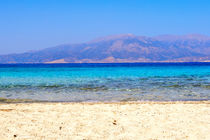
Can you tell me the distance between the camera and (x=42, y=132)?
367 inches

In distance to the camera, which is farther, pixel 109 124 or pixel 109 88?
pixel 109 88

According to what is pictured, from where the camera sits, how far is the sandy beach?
896 centimetres

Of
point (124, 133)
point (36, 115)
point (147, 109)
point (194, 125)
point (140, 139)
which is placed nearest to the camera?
point (140, 139)

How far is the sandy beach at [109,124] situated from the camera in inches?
353

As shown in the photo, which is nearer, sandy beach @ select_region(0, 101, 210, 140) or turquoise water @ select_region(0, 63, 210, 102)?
sandy beach @ select_region(0, 101, 210, 140)

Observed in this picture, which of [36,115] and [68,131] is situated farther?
[36,115]

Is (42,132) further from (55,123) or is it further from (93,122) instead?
(93,122)

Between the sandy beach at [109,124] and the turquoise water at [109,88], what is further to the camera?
the turquoise water at [109,88]

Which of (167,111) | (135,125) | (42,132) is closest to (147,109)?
(167,111)

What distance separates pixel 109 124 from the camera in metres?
10.3

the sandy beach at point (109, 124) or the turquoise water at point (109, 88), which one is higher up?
the sandy beach at point (109, 124)

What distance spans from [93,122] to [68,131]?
1.39 meters

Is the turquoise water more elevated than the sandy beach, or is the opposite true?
the sandy beach

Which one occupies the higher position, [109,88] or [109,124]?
[109,124]
